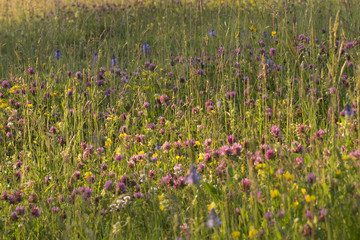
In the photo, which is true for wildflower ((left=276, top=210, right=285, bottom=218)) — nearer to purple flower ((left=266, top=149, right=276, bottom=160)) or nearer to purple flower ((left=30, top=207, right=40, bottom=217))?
purple flower ((left=266, top=149, right=276, bottom=160))

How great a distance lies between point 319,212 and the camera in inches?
65.5

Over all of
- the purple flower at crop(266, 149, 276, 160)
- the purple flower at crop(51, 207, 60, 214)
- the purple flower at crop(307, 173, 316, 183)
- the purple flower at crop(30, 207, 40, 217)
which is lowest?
the purple flower at crop(51, 207, 60, 214)

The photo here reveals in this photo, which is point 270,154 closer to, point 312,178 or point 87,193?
point 312,178

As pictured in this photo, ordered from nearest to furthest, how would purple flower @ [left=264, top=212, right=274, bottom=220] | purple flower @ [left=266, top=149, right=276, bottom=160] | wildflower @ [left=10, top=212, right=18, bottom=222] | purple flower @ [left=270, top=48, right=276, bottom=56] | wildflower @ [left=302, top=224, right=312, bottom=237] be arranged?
wildflower @ [left=302, top=224, right=312, bottom=237]
purple flower @ [left=264, top=212, right=274, bottom=220]
wildflower @ [left=10, top=212, right=18, bottom=222]
purple flower @ [left=266, top=149, right=276, bottom=160]
purple flower @ [left=270, top=48, right=276, bottom=56]

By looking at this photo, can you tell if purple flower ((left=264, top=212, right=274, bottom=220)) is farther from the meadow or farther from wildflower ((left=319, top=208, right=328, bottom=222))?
wildflower ((left=319, top=208, right=328, bottom=222))

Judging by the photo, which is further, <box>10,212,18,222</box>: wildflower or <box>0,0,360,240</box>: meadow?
<box>10,212,18,222</box>: wildflower

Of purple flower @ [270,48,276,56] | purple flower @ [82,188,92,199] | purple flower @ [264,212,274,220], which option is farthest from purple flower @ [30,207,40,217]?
purple flower @ [270,48,276,56]

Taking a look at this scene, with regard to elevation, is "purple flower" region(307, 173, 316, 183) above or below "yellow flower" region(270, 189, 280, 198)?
above

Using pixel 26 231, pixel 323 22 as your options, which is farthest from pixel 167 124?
pixel 323 22

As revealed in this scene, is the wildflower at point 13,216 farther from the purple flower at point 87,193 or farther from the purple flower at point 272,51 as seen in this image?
the purple flower at point 272,51

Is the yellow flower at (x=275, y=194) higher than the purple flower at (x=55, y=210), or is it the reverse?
the yellow flower at (x=275, y=194)

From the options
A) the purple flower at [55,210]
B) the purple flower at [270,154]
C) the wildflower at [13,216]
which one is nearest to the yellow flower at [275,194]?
the purple flower at [270,154]

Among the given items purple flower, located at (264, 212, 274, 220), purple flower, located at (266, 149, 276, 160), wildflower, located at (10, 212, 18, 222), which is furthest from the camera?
purple flower, located at (266, 149, 276, 160)

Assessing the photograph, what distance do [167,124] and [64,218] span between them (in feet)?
3.82
